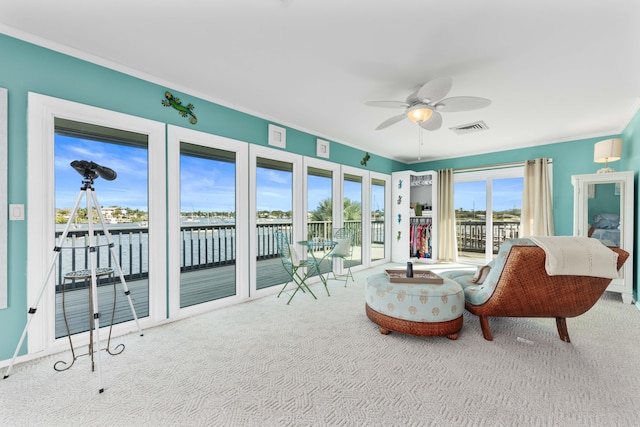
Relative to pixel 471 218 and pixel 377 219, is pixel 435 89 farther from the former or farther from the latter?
pixel 471 218

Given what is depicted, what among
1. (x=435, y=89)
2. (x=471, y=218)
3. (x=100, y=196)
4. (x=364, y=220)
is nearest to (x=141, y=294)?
(x=100, y=196)

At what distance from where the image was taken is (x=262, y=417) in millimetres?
1479

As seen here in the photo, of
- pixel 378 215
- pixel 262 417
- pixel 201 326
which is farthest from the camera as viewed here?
pixel 378 215

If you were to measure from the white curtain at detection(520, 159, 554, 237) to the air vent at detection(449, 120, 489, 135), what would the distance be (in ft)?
5.10

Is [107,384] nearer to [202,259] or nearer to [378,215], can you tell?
[202,259]

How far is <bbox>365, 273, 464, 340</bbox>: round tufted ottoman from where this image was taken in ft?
7.46

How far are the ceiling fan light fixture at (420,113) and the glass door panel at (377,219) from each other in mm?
2899

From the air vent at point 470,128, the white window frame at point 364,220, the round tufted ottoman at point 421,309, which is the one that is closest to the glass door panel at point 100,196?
the round tufted ottoman at point 421,309

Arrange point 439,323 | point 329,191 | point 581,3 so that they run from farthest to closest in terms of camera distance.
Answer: point 329,191
point 439,323
point 581,3

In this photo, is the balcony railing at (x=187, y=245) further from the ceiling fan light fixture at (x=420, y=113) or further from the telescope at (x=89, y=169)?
the ceiling fan light fixture at (x=420, y=113)

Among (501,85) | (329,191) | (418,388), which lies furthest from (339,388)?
(329,191)

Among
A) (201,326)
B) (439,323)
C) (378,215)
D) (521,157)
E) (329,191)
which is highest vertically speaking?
(521,157)

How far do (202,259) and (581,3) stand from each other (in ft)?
17.2

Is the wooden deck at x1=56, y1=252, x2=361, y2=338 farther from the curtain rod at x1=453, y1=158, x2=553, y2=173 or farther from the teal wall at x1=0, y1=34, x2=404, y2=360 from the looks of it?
the curtain rod at x1=453, y1=158, x2=553, y2=173
